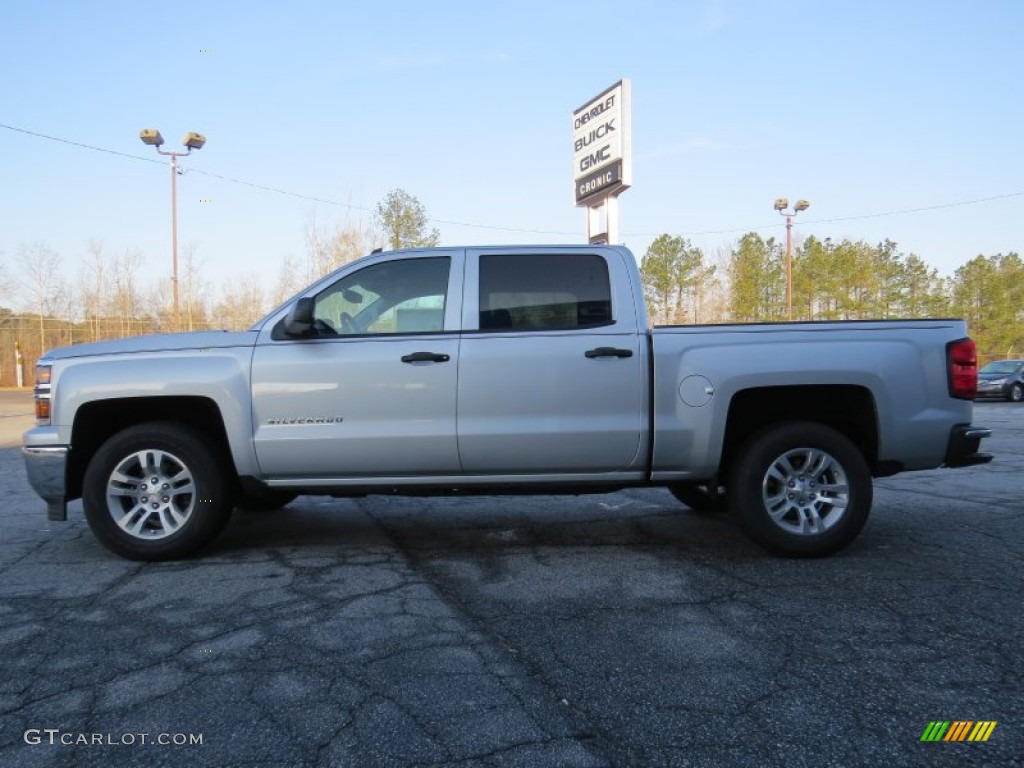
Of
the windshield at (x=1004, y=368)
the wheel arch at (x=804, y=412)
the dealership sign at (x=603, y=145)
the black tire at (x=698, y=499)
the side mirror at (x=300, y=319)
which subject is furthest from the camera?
the windshield at (x=1004, y=368)

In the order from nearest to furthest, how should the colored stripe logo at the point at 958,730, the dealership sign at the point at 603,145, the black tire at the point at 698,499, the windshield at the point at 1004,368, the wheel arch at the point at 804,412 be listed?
the colored stripe logo at the point at 958,730, the wheel arch at the point at 804,412, the black tire at the point at 698,499, the dealership sign at the point at 603,145, the windshield at the point at 1004,368

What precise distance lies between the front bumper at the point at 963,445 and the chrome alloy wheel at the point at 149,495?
4.80m

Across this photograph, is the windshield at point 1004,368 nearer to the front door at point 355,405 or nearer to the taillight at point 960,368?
the taillight at point 960,368

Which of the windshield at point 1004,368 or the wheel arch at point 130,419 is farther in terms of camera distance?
the windshield at point 1004,368

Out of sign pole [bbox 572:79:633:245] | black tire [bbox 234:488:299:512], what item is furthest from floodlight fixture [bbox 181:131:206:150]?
black tire [bbox 234:488:299:512]

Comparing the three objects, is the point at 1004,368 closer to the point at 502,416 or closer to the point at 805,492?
the point at 805,492

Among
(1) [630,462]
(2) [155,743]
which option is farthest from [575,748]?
(1) [630,462]

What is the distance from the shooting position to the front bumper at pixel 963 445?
4.59 m

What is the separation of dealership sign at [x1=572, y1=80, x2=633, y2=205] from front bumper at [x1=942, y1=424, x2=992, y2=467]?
12073 millimetres

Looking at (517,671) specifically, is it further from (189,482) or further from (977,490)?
(977,490)

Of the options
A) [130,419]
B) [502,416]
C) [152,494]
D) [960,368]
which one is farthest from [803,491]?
[130,419]

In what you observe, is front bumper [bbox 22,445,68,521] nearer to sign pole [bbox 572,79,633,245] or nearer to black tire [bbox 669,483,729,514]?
black tire [bbox 669,483,729,514]

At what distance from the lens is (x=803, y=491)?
463 cm

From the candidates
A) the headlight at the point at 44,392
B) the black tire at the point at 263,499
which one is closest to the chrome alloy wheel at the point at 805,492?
the black tire at the point at 263,499
